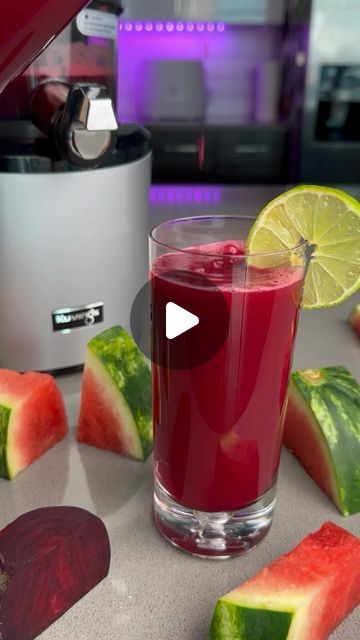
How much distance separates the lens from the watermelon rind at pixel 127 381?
710 millimetres

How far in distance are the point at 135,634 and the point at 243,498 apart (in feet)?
0.53

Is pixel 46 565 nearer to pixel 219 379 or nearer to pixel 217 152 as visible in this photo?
pixel 219 379

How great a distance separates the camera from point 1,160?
30.2 inches

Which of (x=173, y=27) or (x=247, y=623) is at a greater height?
(x=173, y=27)

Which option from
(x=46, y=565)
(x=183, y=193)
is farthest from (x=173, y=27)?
(x=46, y=565)

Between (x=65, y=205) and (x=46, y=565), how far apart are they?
0.44 meters

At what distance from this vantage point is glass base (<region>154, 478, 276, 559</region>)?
59 centimetres

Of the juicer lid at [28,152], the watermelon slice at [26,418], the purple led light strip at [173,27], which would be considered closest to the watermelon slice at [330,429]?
the watermelon slice at [26,418]

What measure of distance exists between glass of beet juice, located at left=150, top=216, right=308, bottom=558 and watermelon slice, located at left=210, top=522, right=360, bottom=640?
91mm

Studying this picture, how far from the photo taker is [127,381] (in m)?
0.71

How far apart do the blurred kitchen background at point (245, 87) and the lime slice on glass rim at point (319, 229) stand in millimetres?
1963
